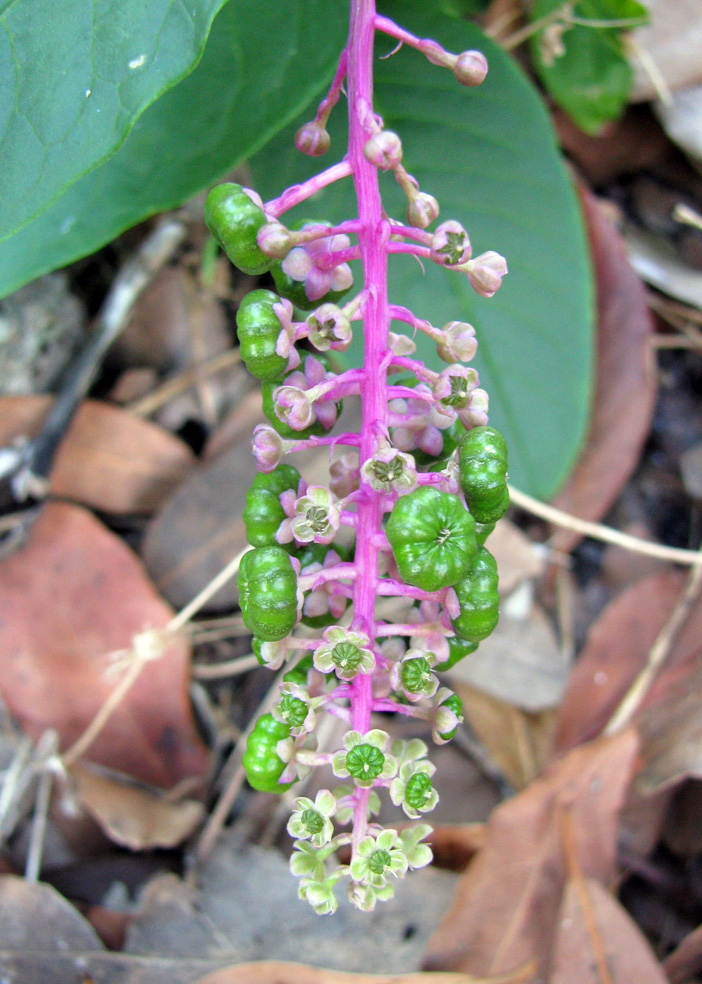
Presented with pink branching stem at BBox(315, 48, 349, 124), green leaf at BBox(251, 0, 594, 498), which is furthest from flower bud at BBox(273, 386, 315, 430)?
green leaf at BBox(251, 0, 594, 498)

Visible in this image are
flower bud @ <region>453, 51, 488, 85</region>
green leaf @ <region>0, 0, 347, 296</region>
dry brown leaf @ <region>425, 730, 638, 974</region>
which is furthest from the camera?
dry brown leaf @ <region>425, 730, 638, 974</region>

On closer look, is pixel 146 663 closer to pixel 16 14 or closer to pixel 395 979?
pixel 395 979

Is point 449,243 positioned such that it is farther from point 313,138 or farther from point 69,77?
point 69,77

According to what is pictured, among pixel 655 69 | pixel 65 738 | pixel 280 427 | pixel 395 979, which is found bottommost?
pixel 395 979

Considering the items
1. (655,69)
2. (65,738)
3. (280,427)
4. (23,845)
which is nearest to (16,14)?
(280,427)

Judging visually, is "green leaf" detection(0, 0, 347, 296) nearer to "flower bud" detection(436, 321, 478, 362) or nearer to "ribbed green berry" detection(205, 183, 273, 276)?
"ribbed green berry" detection(205, 183, 273, 276)
